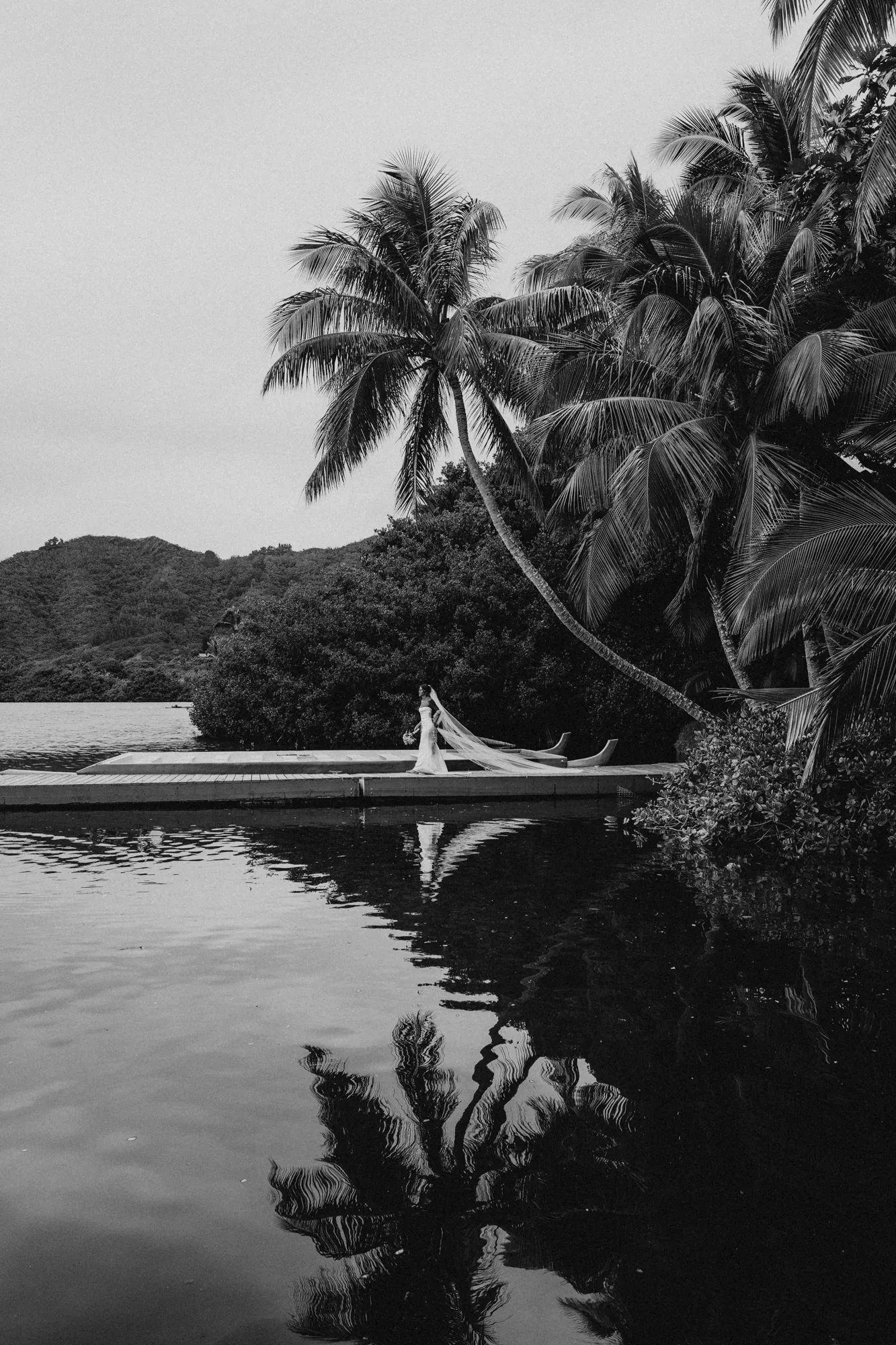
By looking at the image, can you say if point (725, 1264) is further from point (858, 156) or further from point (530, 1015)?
point (858, 156)

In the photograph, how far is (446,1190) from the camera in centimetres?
385

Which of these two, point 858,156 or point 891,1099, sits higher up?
point 858,156

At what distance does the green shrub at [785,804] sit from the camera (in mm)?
11773

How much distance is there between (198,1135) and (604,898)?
223 inches

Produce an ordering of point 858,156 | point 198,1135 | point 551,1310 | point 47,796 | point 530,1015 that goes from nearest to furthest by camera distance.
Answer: point 551,1310 < point 198,1135 < point 530,1015 < point 858,156 < point 47,796

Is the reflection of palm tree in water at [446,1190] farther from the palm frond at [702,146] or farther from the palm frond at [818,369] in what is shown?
the palm frond at [702,146]

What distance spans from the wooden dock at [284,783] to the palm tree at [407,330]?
9.24 feet

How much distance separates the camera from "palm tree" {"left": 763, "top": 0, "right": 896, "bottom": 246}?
430 inches

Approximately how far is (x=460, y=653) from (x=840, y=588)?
51.8 feet

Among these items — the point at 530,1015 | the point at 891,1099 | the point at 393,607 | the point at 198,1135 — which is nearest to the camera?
the point at 198,1135

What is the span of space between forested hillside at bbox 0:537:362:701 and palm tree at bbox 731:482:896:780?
50.3m

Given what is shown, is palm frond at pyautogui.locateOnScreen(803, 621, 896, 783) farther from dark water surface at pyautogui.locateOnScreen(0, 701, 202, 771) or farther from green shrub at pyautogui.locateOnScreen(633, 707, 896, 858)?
dark water surface at pyautogui.locateOnScreen(0, 701, 202, 771)

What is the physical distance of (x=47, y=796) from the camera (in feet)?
48.8

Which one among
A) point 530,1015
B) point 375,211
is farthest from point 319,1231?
point 375,211
